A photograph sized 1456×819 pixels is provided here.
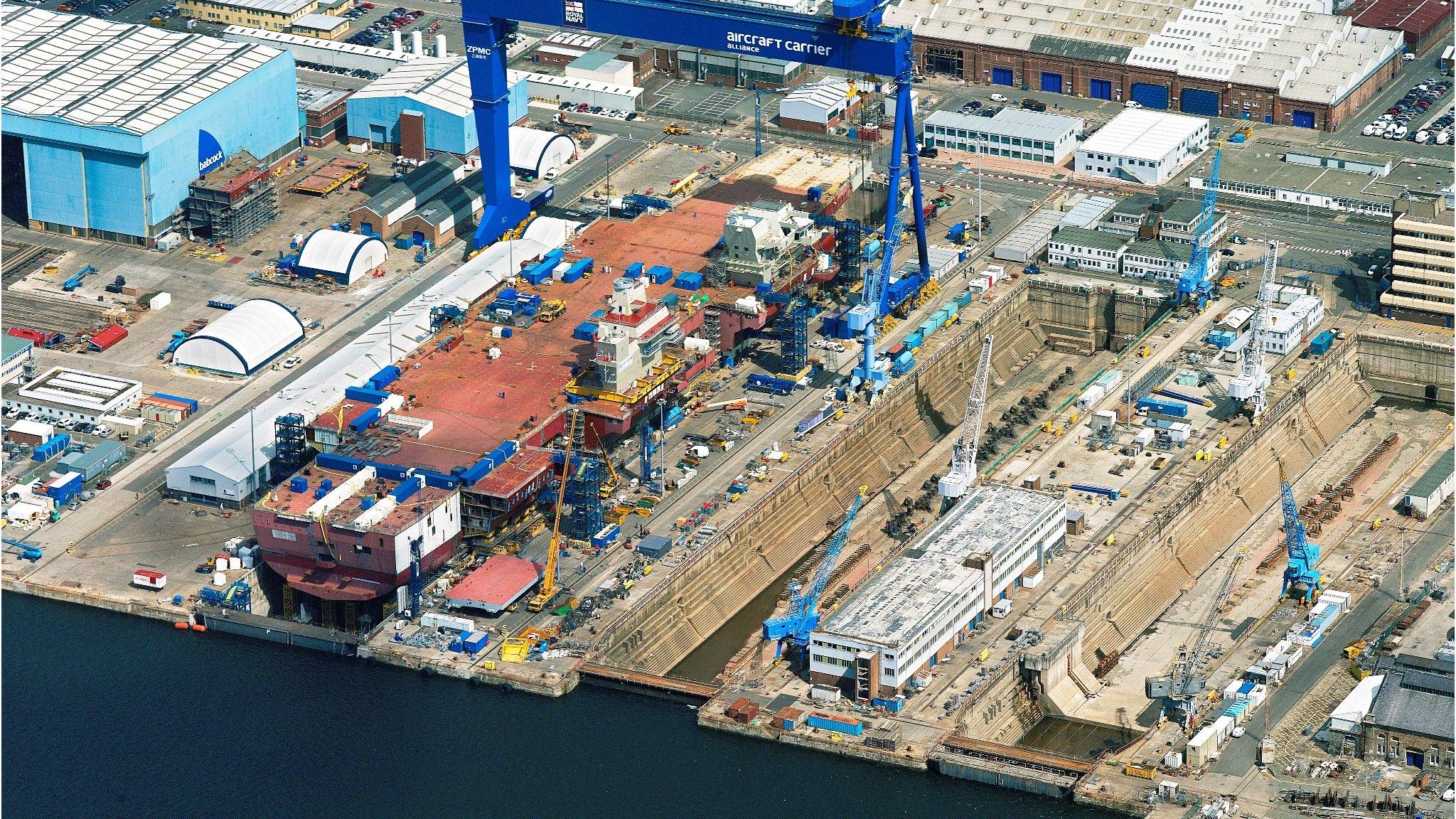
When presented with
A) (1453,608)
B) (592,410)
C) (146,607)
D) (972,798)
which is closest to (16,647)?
(146,607)

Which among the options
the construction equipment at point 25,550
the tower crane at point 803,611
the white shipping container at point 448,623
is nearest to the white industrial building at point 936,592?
the tower crane at point 803,611

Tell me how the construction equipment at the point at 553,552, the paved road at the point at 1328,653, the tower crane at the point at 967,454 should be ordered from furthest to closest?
1. the tower crane at the point at 967,454
2. the construction equipment at the point at 553,552
3. the paved road at the point at 1328,653

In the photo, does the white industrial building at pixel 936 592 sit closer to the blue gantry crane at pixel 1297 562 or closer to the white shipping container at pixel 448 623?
the blue gantry crane at pixel 1297 562

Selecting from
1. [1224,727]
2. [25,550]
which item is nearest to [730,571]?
[1224,727]

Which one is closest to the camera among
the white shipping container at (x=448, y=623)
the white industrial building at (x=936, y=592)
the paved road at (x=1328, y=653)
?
the paved road at (x=1328, y=653)

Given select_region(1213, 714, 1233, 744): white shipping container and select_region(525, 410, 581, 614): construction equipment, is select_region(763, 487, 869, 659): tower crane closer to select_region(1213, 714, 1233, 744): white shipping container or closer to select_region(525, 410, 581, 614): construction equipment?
select_region(525, 410, 581, 614): construction equipment

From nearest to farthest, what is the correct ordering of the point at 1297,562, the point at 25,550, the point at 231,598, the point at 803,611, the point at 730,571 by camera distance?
the point at 803,611 < the point at 231,598 < the point at 1297,562 < the point at 730,571 < the point at 25,550

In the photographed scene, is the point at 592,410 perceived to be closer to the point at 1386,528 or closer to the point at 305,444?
the point at 305,444

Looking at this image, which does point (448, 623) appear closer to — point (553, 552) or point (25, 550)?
point (553, 552)
